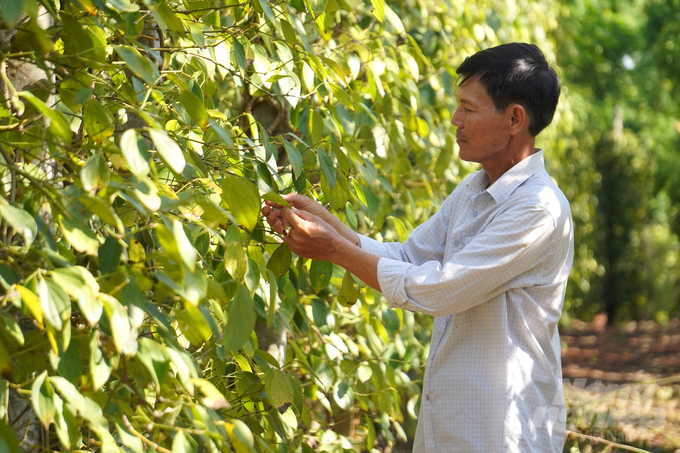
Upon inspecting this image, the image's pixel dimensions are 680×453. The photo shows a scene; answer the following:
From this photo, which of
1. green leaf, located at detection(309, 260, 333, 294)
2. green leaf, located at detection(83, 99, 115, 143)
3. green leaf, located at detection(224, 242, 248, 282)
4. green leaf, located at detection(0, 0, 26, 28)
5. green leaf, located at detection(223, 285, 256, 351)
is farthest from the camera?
green leaf, located at detection(309, 260, 333, 294)

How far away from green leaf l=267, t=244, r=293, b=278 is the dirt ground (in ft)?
4.69

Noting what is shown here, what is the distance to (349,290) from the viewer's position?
4.82 feet

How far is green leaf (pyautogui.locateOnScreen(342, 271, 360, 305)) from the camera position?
57.8 inches

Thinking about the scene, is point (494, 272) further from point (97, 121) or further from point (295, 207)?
point (97, 121)

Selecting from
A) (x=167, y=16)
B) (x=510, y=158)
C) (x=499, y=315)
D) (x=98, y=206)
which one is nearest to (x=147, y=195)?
(x=98, y=206)

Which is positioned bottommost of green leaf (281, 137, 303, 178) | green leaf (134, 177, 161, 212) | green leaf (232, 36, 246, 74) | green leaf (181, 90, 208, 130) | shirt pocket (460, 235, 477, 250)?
shirt pocket (460, 235, 477, 250)

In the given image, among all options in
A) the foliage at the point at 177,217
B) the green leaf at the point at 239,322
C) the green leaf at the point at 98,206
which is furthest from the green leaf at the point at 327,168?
the green leaf at the point at 98,206

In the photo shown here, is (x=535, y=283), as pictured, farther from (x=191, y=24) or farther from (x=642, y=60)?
(x=642, y=60)

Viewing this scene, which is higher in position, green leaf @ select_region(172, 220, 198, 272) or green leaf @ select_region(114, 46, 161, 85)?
green leaf @ select_region(114, 46, 161, 85)

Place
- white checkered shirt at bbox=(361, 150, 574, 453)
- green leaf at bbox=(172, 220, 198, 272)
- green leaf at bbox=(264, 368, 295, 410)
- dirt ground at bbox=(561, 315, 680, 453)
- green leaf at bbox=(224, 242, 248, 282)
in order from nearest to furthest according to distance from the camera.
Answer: green leaf at bbox=(172, 220, 198, 272) < green leaf at bbox=(224, 242, 248, 282) < green leaf at bbox=(264, 368, 295, 410) < white checkered shirt at bbox=(361, 150, 574, 453) < dirt ground at bbox=(561, 315, 680, 453)

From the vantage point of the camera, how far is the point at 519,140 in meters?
1.51

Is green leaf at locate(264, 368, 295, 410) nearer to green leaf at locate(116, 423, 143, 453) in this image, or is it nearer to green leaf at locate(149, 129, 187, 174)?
green leaf at locate(116, 423, 143, 453)

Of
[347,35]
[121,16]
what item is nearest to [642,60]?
[347,35]

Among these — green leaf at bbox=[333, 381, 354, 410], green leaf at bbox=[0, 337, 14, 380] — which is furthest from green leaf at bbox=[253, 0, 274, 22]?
green leaf at bbox=[333, 381, 354, 410]
